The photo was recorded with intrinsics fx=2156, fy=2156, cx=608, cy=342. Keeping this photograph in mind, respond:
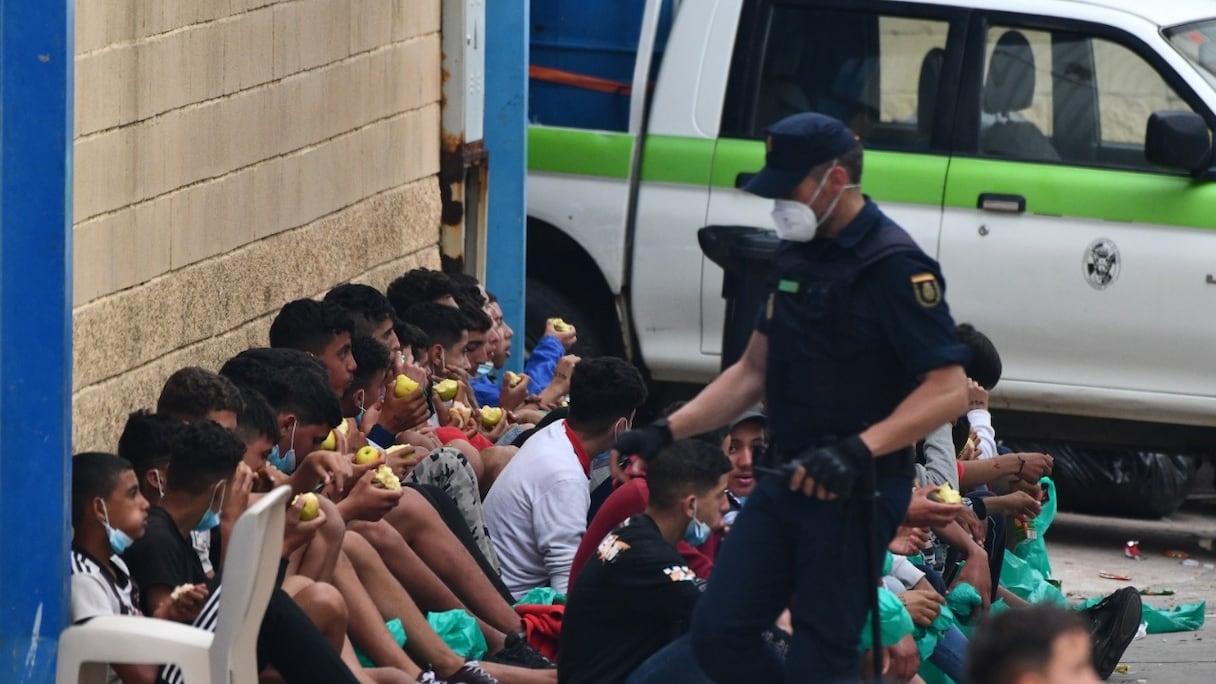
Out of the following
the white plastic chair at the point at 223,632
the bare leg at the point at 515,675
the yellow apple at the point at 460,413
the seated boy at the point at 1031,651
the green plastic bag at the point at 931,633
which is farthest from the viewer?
the yellow apple at the point at 460,413

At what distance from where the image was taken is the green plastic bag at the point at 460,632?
598 cm

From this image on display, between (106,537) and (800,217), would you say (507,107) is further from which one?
(106,537)

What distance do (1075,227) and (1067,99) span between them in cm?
57

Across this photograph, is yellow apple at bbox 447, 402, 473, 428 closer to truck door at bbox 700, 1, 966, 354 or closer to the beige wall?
the beige wall

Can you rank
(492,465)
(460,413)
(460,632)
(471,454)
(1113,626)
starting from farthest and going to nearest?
(460,413)
(1113,626)
(492,465)
(471,454)
(460,632)

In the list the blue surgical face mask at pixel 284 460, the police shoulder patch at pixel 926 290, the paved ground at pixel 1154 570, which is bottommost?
the paved ground at pixel 1154 570

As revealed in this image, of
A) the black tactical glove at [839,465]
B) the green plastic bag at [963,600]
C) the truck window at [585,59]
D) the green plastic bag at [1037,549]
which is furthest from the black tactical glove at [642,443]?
the truck window at [585,59]

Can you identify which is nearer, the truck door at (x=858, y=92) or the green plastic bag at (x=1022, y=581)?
the green plastic bag at (x=1022, y=581)

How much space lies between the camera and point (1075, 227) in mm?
9148

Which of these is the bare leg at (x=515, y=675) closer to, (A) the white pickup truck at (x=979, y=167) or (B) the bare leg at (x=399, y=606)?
(B) the bare leg at (x=399, y=606)

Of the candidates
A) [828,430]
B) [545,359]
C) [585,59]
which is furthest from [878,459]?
[585,59]

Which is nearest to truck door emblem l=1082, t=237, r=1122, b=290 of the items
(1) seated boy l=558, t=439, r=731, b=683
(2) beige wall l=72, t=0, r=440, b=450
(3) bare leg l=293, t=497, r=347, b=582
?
(2) beige wall l=72, t=0, r=440, b=450

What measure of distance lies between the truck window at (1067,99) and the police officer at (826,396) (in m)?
4.55

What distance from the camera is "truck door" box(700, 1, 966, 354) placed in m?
9.31
